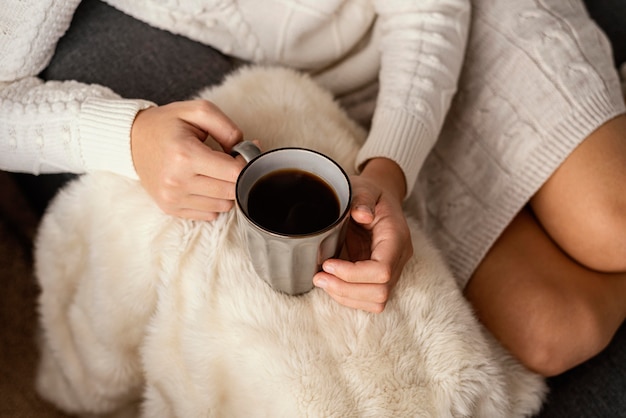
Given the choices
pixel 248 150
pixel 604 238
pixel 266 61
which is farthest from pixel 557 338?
pixel 266 61

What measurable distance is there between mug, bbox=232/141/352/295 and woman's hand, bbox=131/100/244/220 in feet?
0.20

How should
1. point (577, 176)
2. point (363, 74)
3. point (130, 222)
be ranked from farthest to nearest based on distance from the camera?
point (363, 74)
point (577, 176)
point (130, 222)

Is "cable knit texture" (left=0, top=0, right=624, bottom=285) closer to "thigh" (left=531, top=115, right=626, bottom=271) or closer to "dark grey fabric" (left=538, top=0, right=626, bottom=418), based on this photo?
"thigh" (left=531, top=115, right=626, bottom=271)

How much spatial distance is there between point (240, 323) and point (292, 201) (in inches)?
6.0

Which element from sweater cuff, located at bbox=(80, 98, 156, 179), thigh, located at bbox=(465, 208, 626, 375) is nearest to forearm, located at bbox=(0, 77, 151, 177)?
sweater cuff, located at bbox=(80, 98, 156, 179)

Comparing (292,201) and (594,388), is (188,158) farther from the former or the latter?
(594,388)

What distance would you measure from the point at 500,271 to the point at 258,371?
478 millimetres

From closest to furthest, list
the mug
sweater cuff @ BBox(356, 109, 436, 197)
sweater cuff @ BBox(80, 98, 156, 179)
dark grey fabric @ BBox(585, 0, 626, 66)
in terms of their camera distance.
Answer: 1. the mug
2. sweater cuff @ BBox(80, 98, 156, 179)
3. sweater cuff @ BBox(356, 109, 436, 197)
4. dark grey fabric @ BBox(585, 0, 626, 66)

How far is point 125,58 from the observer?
831mm

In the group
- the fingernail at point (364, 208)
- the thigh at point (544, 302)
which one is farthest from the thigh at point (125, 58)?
the thigh at point (544, 302)

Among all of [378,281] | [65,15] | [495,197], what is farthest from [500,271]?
[65,15]

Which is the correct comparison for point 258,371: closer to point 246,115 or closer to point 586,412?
point 246,115

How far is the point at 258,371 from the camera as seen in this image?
587mm

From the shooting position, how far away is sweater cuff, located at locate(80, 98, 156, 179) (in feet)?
2.31
